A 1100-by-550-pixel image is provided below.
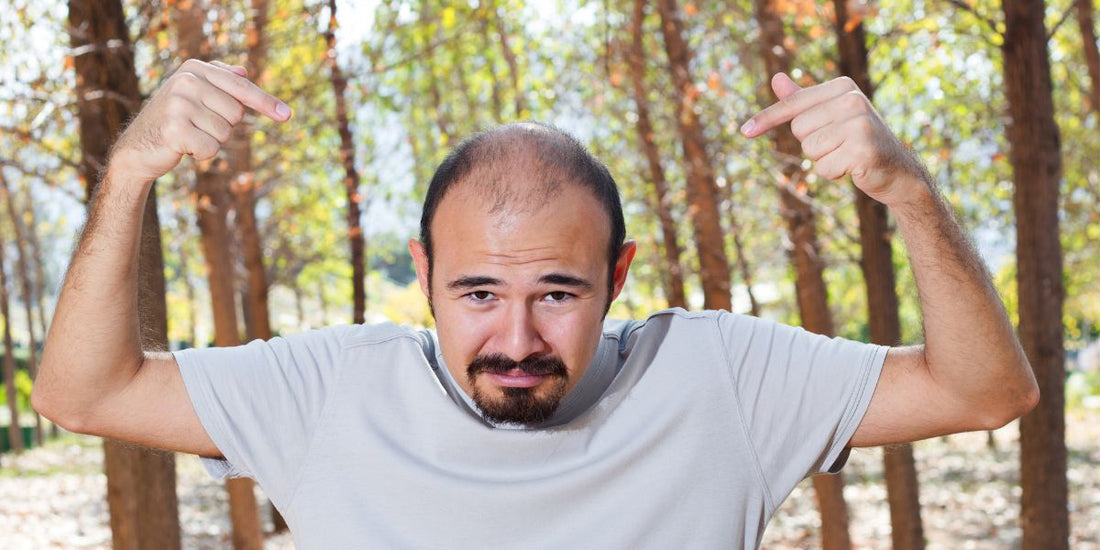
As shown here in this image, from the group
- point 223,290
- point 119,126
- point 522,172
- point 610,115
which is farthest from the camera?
point 610,115

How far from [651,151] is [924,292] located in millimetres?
10536

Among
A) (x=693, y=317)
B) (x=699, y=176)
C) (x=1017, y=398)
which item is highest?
(x=699, y=176)

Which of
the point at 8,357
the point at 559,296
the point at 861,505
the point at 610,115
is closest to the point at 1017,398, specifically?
the point at 559,296

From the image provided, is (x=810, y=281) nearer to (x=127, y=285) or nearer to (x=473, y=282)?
(x=473, y=282)

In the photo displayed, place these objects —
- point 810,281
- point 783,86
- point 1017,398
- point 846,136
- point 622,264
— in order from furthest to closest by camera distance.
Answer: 1. point 810,281
2. point 622,264
3. point 1017,398
4. point 783,86
5. point 846,136

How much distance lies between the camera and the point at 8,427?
2880 centimetres

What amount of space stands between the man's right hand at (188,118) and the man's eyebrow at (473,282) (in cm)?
52

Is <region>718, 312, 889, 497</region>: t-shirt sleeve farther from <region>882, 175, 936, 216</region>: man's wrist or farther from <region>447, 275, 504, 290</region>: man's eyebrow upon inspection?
<region>447, 275, 504, 290</region>: man's eyebrow

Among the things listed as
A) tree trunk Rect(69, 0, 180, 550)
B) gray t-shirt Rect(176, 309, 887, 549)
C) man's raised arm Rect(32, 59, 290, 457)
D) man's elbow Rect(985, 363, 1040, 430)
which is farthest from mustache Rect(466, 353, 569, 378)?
tree trunk Rect(69, 0, 180, 550)

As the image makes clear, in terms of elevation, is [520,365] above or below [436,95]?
below

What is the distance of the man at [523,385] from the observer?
245 cm

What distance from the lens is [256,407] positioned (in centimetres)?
259

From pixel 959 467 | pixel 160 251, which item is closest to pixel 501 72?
pixel 959 467

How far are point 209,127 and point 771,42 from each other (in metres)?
8.00
